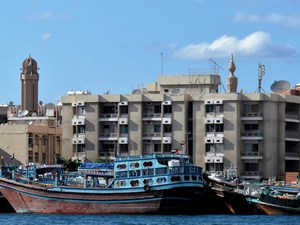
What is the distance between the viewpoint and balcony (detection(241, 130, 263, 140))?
119812mm

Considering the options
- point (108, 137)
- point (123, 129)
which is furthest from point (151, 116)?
point (108, 137)

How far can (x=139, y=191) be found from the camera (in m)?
89.4

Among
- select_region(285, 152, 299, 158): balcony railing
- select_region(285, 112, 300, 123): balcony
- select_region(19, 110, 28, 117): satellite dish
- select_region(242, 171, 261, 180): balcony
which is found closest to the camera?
Result: select_region(242, 171, 261, 180): balcony

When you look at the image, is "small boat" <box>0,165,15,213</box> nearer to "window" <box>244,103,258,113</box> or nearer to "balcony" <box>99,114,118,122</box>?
"balcony" <box>99,114,118,122</box>

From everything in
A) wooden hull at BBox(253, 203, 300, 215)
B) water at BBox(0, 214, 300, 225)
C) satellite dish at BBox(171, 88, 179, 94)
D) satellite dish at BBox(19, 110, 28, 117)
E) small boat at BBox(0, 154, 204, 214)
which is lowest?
water at BBox(0, 214, 300, 225)

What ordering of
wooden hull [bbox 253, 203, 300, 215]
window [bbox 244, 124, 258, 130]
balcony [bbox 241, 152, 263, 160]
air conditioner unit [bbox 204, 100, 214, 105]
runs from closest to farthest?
wooden hull [bbox 253, 203, 300, 215]
balcony [bbox 241, 152, 263, 160]
air conditioner unit [bbox 204, 100, 214, 105]
window [bbox 244, 124, 258, 130]

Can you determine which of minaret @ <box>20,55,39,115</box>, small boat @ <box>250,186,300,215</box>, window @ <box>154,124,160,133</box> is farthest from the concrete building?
small boat @ <box>250,186,300,215</box>

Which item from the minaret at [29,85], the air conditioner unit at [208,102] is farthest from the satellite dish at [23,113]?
the air conditioner unit at [208,102]

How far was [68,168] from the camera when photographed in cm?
12094

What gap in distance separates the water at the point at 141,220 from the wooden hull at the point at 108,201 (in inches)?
58.6

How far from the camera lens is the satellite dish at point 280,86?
12494 cm

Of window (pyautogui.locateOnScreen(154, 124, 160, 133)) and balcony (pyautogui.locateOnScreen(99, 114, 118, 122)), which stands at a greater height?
balcony (pyautogui.locateOnScreen(99, 114, 118, 122))

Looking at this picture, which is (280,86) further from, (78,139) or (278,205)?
(278,205)

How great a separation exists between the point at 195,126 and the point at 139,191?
106 feet
